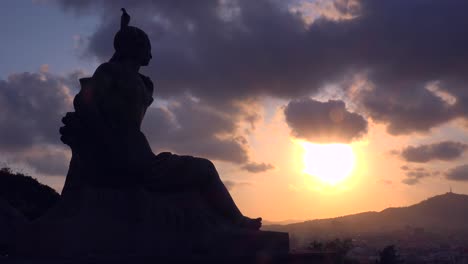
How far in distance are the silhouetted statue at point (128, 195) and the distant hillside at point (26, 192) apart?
10275 mm

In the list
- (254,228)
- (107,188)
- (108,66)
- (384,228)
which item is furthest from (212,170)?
(384,228)

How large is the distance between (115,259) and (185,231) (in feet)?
4.03

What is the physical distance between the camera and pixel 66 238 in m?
6.23

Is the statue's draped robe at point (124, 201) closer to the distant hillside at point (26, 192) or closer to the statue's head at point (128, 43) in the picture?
the statue's head at point (128, 43)

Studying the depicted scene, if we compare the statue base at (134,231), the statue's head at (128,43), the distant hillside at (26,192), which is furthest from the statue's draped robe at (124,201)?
the distant hillside at (26,192)

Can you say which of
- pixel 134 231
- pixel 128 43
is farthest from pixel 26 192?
pixel 134 231

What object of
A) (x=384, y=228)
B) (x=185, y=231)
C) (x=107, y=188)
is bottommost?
(x=185, y=231)

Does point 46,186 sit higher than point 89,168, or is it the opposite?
point 46,186

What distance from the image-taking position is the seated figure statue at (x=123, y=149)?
22.7 feet

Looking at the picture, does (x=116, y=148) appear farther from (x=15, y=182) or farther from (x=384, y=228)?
(x=384, y=228)

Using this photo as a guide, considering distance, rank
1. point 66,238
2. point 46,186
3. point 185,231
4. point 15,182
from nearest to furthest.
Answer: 1. point 66,238
2. point 185,231
3. point 15,182
4. point 46,186

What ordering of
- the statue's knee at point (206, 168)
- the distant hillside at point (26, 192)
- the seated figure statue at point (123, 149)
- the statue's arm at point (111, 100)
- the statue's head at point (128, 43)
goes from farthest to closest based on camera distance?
the distant hillside at point (26, 192) → the statue's head at point (128, 43) → the statue's knee at point (206, 168) → the statue's arm at point (111, 100) → the seated figure statue at point (123, 149)

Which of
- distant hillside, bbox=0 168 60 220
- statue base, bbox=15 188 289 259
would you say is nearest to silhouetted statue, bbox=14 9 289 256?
statue base, bbox=15 188 289 259

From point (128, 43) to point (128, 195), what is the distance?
2187mm
